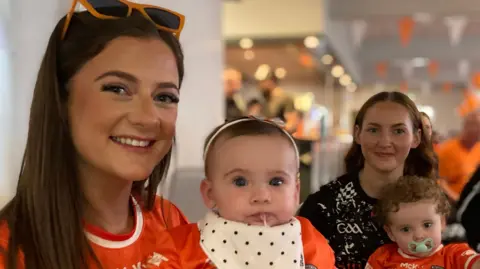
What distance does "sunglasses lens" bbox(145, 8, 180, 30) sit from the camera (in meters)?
1.37

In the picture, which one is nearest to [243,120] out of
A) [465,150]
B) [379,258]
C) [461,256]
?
[379,258]

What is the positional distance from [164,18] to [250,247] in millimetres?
619

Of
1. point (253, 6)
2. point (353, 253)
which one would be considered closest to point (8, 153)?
point (353, 253)

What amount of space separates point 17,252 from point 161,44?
573mm

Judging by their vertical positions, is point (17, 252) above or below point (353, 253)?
above

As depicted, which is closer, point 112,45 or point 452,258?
point 112,45

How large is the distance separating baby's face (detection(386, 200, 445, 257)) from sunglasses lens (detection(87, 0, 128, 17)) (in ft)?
2.95

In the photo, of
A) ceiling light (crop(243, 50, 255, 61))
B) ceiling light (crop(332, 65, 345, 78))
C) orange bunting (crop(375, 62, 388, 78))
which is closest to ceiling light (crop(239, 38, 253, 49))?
ceiling light (crop(243, 50, 255, 61))

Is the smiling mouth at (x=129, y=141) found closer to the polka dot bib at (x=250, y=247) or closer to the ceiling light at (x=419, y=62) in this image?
the polka dot bib at (x=250, y=247)

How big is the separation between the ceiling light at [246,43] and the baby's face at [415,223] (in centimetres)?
464

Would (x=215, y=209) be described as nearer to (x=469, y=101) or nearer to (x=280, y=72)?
(x=280, y=72)

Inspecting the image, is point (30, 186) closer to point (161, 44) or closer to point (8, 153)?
point (161, 44)

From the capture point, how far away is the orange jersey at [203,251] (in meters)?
1.26

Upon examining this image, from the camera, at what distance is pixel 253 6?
5797mm
